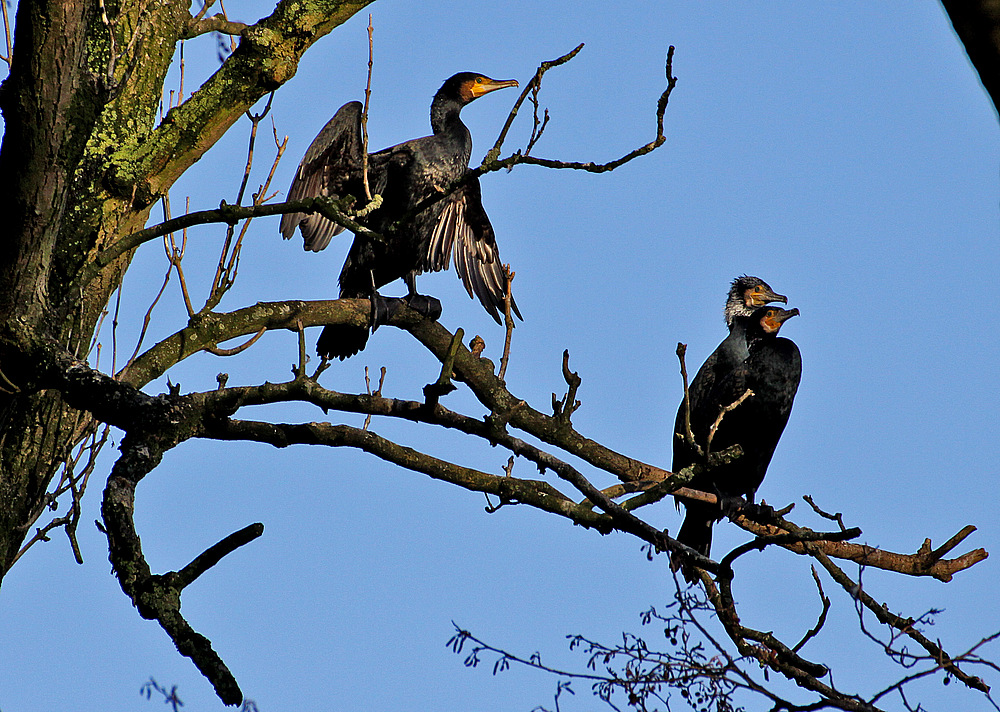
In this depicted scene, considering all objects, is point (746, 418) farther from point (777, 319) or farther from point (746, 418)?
point (777, 319)

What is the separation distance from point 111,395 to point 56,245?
779mm

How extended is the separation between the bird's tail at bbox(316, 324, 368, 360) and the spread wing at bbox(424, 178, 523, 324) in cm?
71

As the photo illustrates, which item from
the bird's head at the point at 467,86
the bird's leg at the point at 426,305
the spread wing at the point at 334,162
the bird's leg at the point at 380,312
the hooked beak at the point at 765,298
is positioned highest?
the bird's head at the point at 467,86

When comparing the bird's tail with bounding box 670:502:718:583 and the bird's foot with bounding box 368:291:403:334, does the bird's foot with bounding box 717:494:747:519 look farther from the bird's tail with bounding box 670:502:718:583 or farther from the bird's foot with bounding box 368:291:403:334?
the bird's foot with bounding box 368:291:403:334

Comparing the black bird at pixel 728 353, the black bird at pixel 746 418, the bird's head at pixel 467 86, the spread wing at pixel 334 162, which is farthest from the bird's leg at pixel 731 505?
the bird's head at pixel 467 86

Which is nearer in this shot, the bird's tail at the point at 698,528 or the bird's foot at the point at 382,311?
the bird's foot at the point at 382,311

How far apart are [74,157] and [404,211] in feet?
6.29

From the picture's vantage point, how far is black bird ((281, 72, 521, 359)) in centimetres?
478

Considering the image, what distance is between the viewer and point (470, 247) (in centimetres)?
519

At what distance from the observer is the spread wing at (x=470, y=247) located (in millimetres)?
5051

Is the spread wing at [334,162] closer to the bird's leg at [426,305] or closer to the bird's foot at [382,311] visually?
the bird's leg at [426,305]

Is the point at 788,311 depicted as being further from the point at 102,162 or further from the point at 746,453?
the point at 102,162

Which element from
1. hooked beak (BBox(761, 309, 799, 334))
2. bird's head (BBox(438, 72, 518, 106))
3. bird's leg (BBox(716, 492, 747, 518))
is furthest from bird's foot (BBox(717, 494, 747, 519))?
bird's head (BBox(438, 72, 518, 106))

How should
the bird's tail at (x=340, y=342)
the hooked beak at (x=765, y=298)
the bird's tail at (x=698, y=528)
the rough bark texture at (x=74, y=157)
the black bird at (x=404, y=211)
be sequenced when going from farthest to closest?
the hooked beak at (x=765, y=298) < the black bird at (x=404, y=211) < the bird's tail at (x=698, y=528) < the bird's tail at (x=340, y=342) < the rough bark texture at (x=74, y=157)
